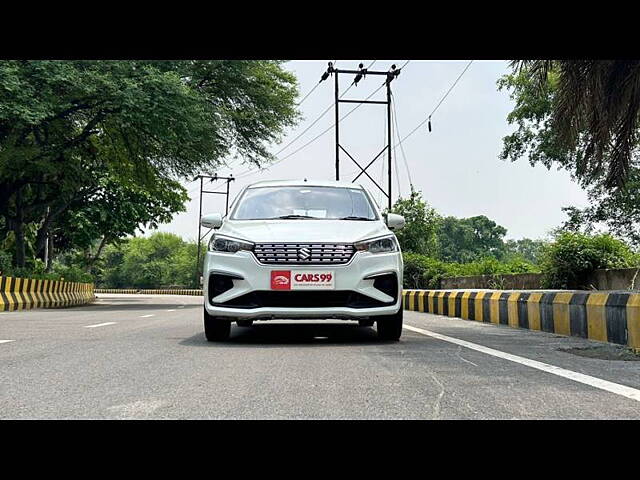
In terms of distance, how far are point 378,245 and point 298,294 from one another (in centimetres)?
99

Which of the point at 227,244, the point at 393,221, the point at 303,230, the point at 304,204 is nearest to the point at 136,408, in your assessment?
the point at 227,244

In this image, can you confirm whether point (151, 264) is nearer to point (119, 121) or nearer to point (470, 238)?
point (470, 238)

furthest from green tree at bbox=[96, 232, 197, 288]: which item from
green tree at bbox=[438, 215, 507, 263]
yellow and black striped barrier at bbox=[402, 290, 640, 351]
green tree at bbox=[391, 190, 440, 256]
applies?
yellow and black striped barrier at bbox=[402, 290, 640, 351]

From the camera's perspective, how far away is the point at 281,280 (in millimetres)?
7301

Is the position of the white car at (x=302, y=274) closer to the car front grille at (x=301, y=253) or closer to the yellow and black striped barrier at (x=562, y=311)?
the car front grille at (x=301, y=253)

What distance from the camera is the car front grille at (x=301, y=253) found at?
7348 millimetres

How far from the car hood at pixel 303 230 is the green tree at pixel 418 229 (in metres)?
24.9
